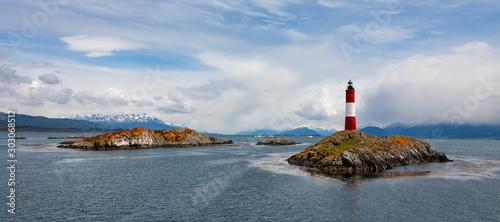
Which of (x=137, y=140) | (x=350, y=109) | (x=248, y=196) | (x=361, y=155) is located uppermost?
(x=350, y=109)

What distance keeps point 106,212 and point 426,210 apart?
3163 centimetres

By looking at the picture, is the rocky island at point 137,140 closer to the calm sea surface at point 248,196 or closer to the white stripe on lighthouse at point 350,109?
the calm sea surface at point 248,196

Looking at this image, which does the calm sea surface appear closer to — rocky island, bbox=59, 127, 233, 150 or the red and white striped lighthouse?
the red and white striped lighthouse

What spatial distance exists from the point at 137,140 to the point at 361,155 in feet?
291

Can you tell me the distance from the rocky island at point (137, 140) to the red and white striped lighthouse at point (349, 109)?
79.3 meters

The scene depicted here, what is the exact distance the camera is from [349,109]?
235 ft

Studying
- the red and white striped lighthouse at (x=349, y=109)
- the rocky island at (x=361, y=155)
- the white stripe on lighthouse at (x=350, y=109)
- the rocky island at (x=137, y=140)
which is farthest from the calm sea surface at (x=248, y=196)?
the rocky island at (x=137, y=140)

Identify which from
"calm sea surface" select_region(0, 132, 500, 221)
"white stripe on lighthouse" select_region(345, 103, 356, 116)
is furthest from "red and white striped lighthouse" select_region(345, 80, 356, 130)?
"calm sea surface" select_region(0, 132, 500, 221)

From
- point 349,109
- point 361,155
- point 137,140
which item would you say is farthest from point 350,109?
point 137,140

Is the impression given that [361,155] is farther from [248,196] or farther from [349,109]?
[248,196]

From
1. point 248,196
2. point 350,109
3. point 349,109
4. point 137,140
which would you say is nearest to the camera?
point 248,196

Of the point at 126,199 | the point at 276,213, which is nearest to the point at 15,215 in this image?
the point at 126,199

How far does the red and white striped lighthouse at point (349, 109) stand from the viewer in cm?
7125

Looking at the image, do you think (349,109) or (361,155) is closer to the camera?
(361,155)
